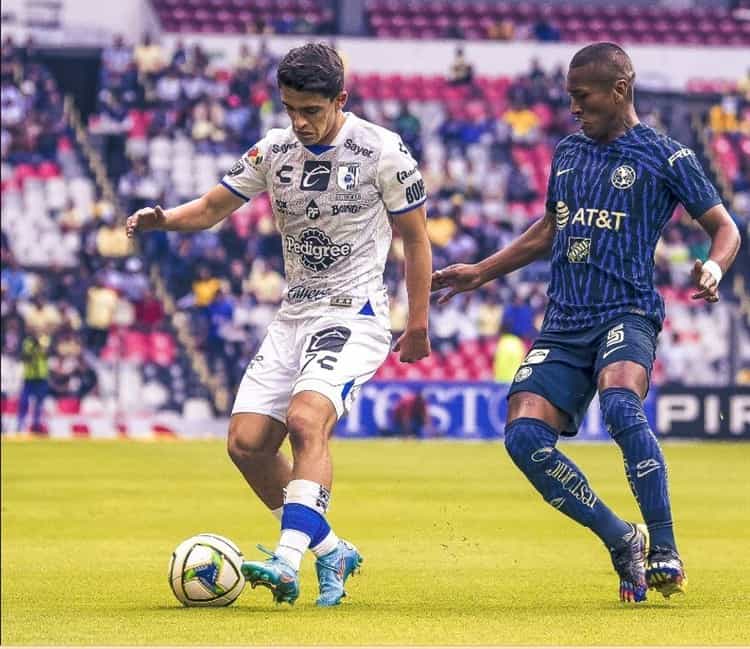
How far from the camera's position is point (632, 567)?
7730 mm

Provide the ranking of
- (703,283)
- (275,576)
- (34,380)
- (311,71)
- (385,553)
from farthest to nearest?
1. (34,380)
2. (385,553)
3. (311,71)
4. (703,283)
5. (275,576)

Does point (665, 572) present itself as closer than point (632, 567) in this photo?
Yes

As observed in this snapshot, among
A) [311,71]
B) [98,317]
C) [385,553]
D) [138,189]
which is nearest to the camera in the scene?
[311,71]

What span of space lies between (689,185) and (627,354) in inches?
31.3

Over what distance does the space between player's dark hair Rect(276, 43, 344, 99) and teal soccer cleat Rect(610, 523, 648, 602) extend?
2322mm

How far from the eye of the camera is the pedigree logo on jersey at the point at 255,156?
8.12m

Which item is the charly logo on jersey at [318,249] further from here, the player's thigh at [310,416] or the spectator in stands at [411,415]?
the spectator in stands at [411,415]

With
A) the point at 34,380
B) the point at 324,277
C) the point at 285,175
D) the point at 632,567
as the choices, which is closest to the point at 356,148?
the point at 285,175

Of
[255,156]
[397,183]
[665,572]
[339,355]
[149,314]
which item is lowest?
[665,572]

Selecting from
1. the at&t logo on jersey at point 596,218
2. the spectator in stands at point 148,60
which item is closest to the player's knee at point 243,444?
the at&t logo on jersey at point 596,218

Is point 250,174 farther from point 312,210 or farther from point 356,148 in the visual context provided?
point 356,148

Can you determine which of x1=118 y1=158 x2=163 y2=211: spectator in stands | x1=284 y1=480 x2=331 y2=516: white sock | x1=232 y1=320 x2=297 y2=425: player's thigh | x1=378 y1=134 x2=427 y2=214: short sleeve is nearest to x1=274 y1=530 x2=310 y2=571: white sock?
x1=284 y1=480 x2=331 y2=516: white sock

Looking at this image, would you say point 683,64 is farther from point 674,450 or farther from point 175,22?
point 674,450

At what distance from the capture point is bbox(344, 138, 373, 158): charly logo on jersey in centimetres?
784
